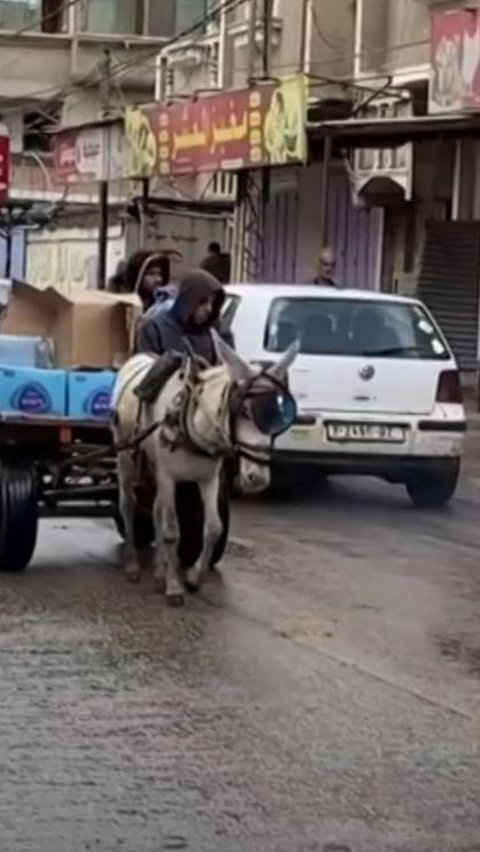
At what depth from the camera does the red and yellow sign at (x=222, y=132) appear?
27.6 m

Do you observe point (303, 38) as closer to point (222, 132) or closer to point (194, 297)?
point (222, 132)

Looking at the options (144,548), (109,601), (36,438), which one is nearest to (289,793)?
(109,601)

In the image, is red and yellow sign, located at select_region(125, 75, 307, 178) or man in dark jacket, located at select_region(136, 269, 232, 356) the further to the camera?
red and yellow sign, located at select_region(125, 75, 307, 178)

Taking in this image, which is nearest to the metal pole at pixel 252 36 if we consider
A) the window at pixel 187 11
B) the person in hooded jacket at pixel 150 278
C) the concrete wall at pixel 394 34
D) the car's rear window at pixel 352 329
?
the concrete wall at pixel 394 34

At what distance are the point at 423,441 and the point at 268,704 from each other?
788 centimetres

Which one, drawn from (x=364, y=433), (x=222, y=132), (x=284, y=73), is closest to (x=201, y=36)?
(x=284, y=73)

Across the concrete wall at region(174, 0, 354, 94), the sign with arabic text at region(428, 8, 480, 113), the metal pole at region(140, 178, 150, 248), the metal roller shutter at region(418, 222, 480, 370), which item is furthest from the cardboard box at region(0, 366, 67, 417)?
the metal pole at region(140, 178, 150, 248)

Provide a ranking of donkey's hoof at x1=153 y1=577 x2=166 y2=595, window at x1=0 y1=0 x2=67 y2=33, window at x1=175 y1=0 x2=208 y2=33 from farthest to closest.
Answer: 1. window at x1=0 y1=0 x2=67 y2=33
2. window at x1=175 y1=0 x2=208 y2=33
3. donkey's hoof at x1=153 y1=577 x2=166 y2=595

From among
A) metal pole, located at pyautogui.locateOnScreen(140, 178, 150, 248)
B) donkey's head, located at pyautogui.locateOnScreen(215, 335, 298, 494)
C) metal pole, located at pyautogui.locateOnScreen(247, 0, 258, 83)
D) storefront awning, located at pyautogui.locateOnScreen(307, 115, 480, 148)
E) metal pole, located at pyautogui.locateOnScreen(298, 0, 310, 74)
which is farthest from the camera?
metal pole, located at pyautogui.locateOnScreen(140, 178, 150, 248)

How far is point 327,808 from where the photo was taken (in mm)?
7535

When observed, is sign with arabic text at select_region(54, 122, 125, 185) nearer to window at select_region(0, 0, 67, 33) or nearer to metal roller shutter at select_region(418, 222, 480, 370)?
metal roller shutter at select_region(418, 222, 480, 370)

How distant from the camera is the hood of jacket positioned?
468 inches

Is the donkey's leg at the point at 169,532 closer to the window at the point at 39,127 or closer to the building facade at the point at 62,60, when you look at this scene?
the building facade at the point at 62,60

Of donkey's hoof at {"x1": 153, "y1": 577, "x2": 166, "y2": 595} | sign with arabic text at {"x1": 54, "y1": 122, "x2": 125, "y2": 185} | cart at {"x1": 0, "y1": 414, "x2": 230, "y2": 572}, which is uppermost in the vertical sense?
sign with arabic text at {"x1": 54, "y1": 122, "x2": 125, "y2": 185}
